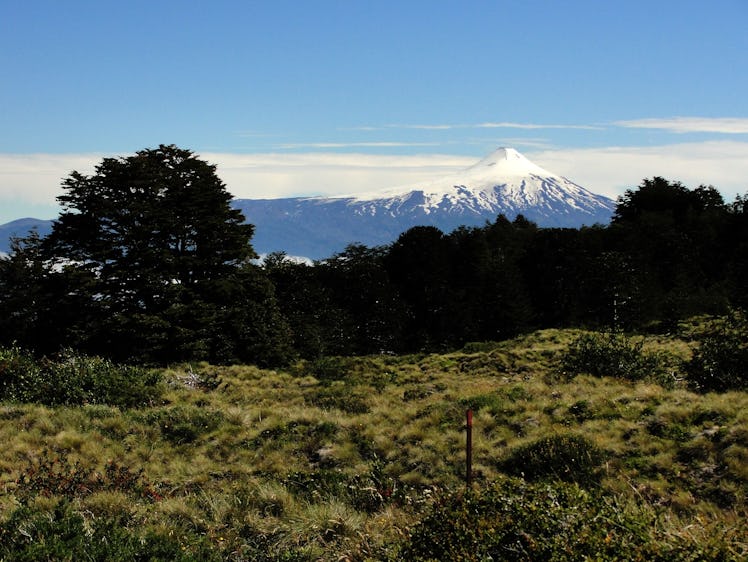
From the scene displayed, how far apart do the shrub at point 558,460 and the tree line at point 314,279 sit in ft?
48.3

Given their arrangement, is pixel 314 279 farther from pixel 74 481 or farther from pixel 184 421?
pixel 74 481

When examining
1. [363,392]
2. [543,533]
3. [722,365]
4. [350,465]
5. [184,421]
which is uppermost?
[543,533]

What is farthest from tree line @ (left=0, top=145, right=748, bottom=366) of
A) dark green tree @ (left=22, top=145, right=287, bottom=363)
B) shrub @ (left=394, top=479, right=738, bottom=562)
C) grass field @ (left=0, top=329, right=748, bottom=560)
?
shrub @ (left=394, top=479, right=738, bottom=562)

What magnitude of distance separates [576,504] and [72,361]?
20567 mm

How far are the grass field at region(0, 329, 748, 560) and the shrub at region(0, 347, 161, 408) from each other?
103 cm

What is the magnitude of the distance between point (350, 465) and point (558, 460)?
4722 millimetres

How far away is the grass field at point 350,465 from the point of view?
24.1 ft

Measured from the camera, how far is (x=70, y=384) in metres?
19.0

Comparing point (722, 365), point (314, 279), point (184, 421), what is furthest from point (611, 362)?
point (314, 279)

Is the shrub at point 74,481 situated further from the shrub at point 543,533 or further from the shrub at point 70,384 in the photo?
the shrub at point 70,384

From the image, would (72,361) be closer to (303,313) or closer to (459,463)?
(459,463)

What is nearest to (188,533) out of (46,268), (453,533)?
(453,533)

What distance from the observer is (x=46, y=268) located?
3338 cm

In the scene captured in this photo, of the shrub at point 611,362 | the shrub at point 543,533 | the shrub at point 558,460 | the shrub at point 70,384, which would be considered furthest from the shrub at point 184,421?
the shrub at point 611,362
